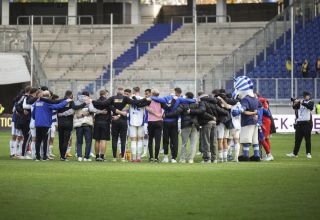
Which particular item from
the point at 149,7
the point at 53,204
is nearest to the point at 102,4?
the point at 149,7

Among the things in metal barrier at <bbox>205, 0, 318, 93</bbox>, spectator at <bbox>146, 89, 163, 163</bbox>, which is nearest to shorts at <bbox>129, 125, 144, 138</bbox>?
spectator at <bbox>146, 89, 163, 163</bbox>

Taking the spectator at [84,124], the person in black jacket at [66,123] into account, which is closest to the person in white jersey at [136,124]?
the spectator at [84,124]

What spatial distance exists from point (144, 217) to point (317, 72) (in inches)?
1800

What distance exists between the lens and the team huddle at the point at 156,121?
31922 mm

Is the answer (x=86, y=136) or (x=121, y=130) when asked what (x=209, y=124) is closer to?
(x=121, y=130)

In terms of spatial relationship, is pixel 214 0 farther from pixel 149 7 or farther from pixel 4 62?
pixel 4 62

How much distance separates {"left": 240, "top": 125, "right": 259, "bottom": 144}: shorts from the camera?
3222cm

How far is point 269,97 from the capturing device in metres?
58.9

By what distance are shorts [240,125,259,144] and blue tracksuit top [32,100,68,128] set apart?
5098 mm

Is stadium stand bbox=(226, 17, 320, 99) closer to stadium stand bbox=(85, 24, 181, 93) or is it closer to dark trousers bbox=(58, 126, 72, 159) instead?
stadium stand bbox=(85, 24, 181, 93)

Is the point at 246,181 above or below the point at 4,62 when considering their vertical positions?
below

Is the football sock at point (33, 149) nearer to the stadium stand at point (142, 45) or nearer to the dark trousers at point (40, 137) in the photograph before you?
the dark trousers at point (40, 137)

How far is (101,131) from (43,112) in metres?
1.83

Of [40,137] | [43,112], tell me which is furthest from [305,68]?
[40,137]
